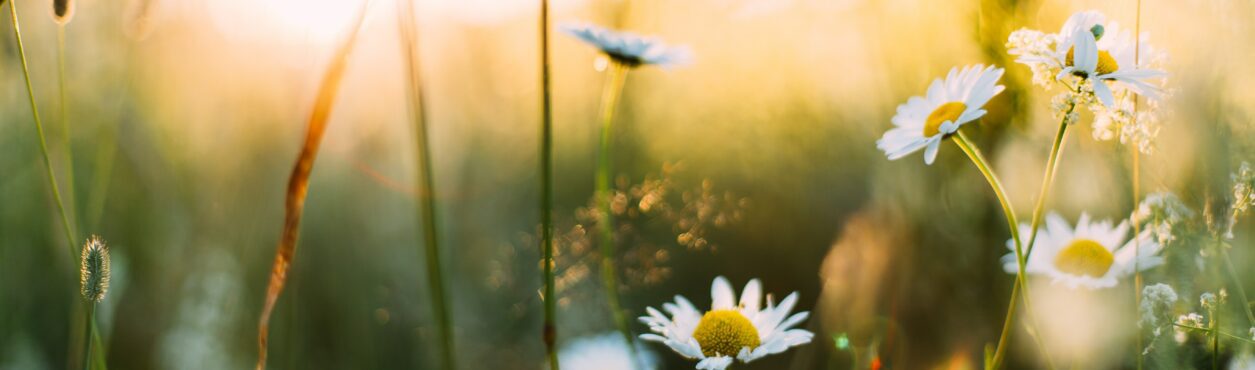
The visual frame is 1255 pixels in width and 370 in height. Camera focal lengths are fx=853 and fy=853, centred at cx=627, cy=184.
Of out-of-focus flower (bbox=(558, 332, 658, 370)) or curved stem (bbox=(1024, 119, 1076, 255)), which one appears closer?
curved stem (bbox=(1024, 119, 1076, 255))

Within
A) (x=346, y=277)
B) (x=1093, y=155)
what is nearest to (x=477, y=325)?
(x=346, y=277)

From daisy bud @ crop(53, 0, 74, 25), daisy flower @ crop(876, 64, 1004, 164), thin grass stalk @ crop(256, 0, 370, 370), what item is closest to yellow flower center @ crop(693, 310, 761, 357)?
daisy flower @ crop(876, 64, 1004, 164)

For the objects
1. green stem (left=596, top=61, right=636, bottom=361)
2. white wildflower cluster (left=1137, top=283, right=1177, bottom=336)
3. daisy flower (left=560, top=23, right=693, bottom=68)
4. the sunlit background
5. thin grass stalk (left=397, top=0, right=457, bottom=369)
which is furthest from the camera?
the sunlit background

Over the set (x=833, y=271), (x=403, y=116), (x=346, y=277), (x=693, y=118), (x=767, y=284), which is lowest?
(x=833, y=271)

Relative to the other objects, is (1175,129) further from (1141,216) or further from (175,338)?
(175,338)

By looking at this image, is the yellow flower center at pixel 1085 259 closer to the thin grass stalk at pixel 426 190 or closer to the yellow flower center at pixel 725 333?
the yellow flower center at pixel 725 333

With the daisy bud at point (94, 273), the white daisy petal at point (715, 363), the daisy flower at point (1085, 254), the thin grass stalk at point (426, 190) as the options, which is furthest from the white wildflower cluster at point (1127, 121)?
the daisy bud at point (94, 273)

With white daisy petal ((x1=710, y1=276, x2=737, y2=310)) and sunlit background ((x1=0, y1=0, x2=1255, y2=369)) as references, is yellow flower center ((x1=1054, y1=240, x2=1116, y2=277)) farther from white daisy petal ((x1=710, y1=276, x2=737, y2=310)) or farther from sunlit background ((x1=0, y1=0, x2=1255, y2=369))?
white daisy petal ((x1=710, y1=276, x2=737, y2=310))
